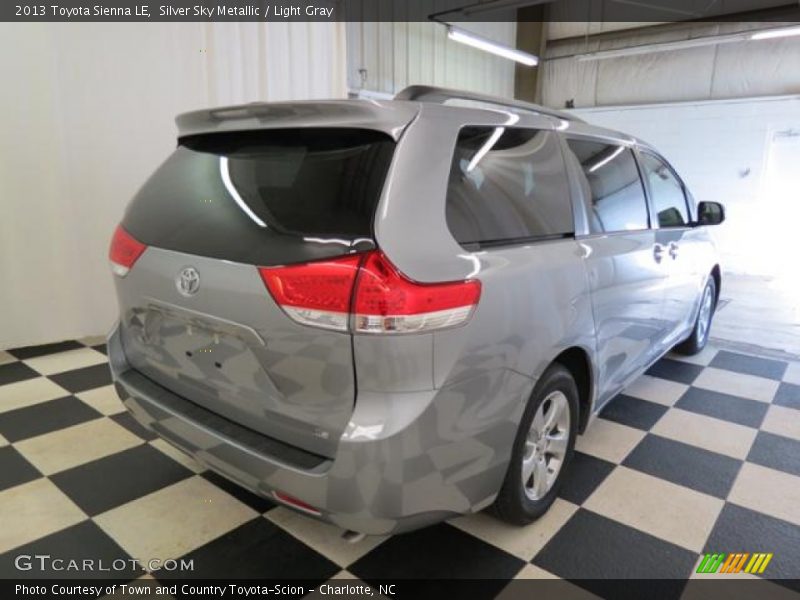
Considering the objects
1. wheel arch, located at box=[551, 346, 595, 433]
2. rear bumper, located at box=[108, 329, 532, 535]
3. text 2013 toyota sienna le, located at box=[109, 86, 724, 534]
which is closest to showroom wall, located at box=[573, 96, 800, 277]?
wheel arch, located at box=[551, 346, 595, 433]

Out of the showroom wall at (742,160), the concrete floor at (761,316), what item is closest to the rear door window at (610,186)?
the concrete floor at (761,316)

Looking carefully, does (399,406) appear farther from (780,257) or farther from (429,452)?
(780,257)

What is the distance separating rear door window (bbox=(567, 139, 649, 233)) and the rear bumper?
822mm

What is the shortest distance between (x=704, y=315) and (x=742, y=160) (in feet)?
17.2

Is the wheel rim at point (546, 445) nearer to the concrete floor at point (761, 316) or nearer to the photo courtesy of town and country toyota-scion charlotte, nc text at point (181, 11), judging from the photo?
the concrete floor at point (761, 316)

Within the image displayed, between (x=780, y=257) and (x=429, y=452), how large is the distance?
321 inches

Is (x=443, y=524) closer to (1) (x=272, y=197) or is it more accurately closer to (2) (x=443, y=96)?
(1) (x=272, y=197)

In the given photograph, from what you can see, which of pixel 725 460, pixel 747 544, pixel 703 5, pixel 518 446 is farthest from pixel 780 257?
pixel 518 446

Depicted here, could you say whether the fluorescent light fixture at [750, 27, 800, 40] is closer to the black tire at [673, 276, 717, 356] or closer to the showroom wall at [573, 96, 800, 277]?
the showroom wall at [573, 96, 800, 277]

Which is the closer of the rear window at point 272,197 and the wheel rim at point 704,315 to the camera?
the rear window at point 272,197

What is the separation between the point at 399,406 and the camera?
116 centimetres

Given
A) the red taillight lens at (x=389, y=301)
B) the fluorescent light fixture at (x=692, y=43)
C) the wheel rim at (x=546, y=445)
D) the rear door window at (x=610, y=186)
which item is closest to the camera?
the red taillight lens at (x=389, y=301)

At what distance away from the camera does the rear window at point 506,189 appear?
135 cm

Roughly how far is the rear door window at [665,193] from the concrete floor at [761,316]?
5.01 ft
